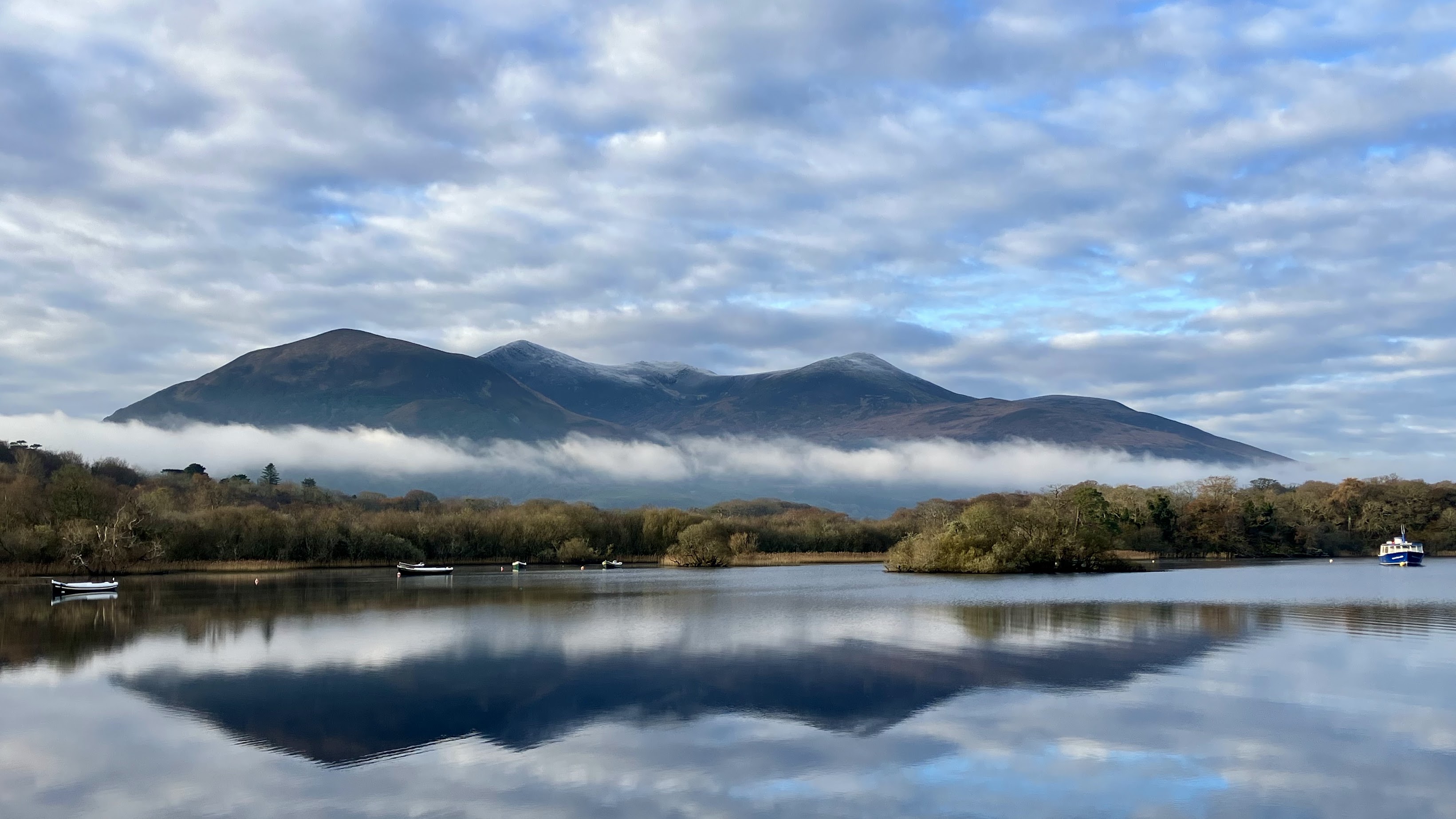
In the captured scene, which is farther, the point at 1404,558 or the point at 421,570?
the point at 1404,558

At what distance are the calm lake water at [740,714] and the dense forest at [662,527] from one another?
123ft

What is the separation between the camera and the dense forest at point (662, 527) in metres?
75.3

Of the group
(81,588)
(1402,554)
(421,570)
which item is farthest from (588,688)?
(1402,554)

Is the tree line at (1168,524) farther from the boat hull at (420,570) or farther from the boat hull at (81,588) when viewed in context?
the boat hull at (81,588)

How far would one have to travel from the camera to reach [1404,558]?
91375 millimetres

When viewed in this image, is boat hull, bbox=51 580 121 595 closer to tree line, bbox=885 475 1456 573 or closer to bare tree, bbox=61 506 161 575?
bare tree, bbox=61 506 161 575

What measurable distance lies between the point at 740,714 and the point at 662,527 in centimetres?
10207

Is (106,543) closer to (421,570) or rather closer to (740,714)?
(421,570)

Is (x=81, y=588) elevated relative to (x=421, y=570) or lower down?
elevated

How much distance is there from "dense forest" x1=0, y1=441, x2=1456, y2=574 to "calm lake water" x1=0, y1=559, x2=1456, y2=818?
3744 centimetres

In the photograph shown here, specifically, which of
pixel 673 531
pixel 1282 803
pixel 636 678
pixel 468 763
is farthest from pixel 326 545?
pixel 1282 803

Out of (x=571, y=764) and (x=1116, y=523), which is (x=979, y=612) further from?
(x=1116, y=523)

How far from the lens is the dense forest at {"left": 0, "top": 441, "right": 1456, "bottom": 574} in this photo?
75312 millimetres

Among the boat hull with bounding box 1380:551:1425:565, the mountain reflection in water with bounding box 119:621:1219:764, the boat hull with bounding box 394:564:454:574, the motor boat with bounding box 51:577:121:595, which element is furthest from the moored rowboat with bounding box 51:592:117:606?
the boat hull with bounding box 1380:551:1425:565
